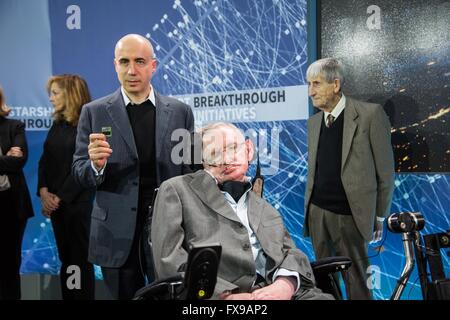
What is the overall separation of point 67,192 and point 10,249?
608 millimetres

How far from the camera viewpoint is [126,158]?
373 centimetres

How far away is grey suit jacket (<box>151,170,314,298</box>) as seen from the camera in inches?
114

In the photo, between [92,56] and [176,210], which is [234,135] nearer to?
[176,210]

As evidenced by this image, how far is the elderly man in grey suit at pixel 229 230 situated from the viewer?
2898 millimetres

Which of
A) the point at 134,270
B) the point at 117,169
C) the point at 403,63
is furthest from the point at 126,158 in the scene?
the point at 403,63

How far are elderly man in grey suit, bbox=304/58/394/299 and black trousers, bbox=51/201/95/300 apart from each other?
1.71 metres

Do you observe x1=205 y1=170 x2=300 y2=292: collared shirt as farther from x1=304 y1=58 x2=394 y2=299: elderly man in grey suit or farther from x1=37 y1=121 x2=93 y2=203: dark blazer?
x1=37 y1=121 x2=93 y2=203: dark blazer

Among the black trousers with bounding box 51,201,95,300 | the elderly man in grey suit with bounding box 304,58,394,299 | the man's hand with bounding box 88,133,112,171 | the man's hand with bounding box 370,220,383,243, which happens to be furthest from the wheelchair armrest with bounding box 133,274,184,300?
the black trousers with bounding box 51,201,95,300

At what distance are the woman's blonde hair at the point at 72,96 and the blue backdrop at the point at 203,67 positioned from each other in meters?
0.41

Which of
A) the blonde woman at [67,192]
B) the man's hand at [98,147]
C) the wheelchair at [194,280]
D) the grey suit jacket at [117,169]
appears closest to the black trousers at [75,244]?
the blonde woman at [67,192]

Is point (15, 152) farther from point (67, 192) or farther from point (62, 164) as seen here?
point (67, 192)

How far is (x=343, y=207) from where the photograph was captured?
13.2 ft
